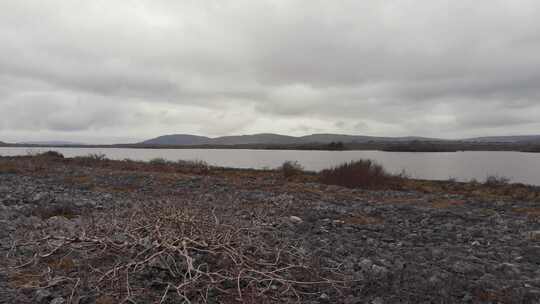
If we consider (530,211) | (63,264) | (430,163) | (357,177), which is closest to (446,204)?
(530,211)

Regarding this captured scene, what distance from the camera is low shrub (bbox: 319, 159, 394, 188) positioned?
15586mm

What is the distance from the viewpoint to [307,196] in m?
11.1

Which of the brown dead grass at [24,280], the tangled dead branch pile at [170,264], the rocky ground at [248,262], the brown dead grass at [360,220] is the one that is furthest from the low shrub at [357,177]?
the brown dead grass at [24,280]

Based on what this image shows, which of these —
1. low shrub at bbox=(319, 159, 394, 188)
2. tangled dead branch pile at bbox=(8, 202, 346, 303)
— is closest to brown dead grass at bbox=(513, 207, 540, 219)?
low shrub at bbox=(319, 159, 394, 188)

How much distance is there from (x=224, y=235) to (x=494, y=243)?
14.1ft

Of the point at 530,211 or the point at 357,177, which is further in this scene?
the point at 357,177

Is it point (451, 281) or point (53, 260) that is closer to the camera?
point (451, 281)

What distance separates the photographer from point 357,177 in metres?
16.0

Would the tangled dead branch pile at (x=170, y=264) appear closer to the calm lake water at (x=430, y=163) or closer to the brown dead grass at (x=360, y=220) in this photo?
the brown dead grass at (x=360, y=220)

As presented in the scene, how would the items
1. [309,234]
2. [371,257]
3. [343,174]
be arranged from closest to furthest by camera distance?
[371,257] → [309,234] → [343,174]

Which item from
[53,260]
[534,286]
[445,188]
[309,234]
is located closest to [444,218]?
[309,234]

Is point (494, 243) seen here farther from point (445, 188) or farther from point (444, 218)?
point (445, 188)

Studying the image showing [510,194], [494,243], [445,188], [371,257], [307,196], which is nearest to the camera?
[371,257]

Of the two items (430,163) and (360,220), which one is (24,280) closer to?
(360,220)
